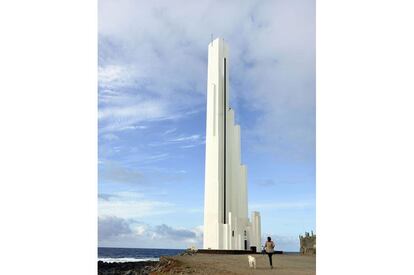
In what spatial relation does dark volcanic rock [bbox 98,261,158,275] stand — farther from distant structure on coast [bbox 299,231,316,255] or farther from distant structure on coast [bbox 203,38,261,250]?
distant structure on coast [bbox 299,231,316,255]

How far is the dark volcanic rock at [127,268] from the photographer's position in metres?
14.5

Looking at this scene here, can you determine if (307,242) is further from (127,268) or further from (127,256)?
(127,256)

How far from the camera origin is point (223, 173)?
25781 millimetres

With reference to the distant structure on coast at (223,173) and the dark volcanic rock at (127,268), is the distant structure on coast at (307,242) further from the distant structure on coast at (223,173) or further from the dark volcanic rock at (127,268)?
the dark volcanic rock at (127,268)

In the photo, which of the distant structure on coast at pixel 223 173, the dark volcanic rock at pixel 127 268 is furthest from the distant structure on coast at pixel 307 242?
the dark volcanic rock at pixel 127 268

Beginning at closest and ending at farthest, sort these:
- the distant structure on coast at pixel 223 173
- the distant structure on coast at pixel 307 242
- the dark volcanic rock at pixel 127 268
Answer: the dark volcanic rock at pixel 127 268 → the distant structure on coast at pixel 223 173 → the distant structure on coast at pixel 307 242

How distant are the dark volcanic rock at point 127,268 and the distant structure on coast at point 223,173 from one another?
6.57 metres

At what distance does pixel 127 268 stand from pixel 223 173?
1016cm

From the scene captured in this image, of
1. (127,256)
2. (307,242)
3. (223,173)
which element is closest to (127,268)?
(223,173)

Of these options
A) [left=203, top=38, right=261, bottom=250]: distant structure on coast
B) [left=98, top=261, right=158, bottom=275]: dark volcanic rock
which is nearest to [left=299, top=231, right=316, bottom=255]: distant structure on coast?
[left=203, top=38, right=261, bottom=250]: distant structure on coast

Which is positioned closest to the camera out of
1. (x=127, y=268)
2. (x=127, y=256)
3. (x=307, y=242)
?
(x=127, y=268)

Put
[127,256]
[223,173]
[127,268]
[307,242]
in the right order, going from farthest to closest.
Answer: [127,256] → [307,242] → [223,173] → [127,268]
